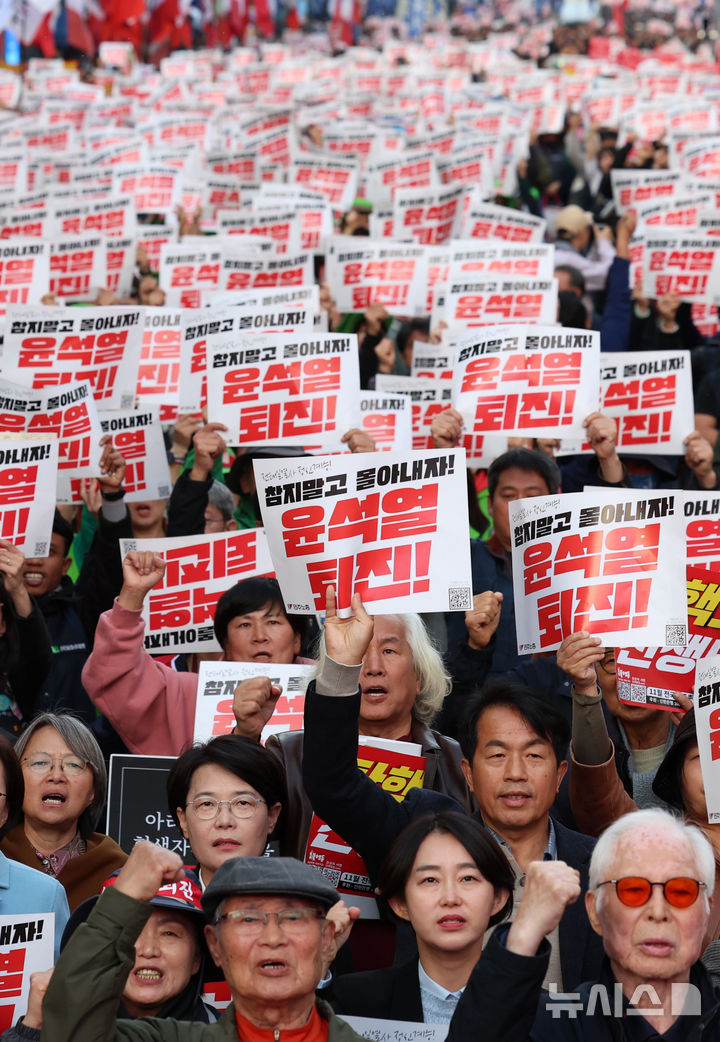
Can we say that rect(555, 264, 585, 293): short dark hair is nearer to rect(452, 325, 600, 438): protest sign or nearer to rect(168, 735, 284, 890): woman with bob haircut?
rect(452, 325, 600, 438): protest sign

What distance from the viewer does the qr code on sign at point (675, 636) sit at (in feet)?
18.4

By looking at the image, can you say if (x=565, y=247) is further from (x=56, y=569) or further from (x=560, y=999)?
(x=560, y=999)

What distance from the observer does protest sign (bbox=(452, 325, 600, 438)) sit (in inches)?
318

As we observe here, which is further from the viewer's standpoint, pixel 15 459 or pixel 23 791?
pixel 15 459

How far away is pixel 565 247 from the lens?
14008mm

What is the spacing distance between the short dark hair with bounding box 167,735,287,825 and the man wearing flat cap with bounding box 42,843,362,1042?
88cm

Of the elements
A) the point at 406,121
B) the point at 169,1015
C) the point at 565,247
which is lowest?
the point at 169,1015

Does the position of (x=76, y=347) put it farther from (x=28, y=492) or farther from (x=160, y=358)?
(x=28, y=492)

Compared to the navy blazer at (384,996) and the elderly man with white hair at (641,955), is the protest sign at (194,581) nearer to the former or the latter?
the navy blazer at (384,996)

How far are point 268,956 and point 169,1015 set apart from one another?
1.96 feet

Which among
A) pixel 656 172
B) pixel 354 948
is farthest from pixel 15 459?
pixel 656 172

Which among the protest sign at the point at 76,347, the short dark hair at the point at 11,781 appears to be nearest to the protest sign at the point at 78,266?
the protest sign at the point at 76,347

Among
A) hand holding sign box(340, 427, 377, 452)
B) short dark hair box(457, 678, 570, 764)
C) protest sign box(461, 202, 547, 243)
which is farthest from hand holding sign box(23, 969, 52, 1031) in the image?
protest sign box(461, 202, 547, 243)

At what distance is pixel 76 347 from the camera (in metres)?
8.90
